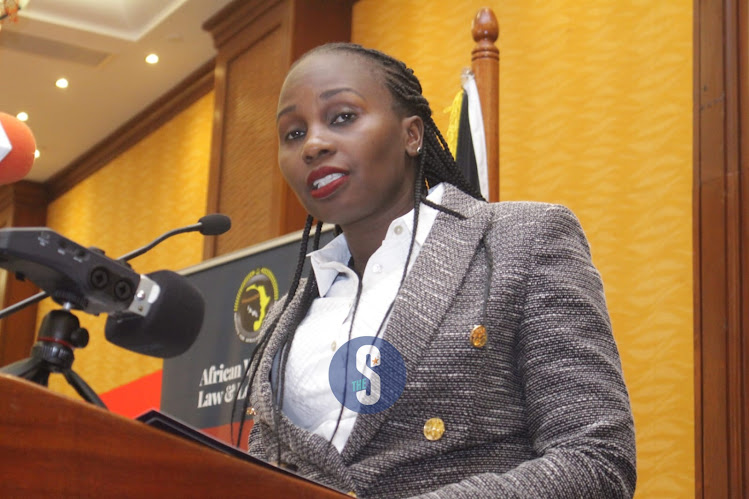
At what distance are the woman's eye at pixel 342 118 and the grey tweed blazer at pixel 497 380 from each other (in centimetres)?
26

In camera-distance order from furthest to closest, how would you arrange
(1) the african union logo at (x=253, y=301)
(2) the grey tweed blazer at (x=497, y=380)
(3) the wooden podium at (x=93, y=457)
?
(1) the african union logo at (x=253, y=301)
(2) the grey tweed blazer at (x=497, y=380)
(3) the wooden podium at (x=93, y=457)

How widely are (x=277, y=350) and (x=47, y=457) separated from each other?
0.89 m

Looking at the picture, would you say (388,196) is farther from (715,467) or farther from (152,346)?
(715,467)

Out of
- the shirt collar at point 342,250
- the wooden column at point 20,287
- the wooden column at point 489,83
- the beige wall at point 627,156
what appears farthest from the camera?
the wooden column at point 20,287

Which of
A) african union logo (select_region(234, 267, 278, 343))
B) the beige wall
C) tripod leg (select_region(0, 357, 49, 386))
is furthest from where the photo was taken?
the beige wall

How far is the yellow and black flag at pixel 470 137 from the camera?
3.04 meters

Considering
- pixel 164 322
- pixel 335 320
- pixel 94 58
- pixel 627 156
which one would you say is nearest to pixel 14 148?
pixel 164 322

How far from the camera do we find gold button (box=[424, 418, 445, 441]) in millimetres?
1288

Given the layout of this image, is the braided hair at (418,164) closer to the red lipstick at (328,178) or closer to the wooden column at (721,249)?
the red lipstick at (328,178)

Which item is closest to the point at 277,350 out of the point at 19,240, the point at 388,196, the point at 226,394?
the point at 388,196

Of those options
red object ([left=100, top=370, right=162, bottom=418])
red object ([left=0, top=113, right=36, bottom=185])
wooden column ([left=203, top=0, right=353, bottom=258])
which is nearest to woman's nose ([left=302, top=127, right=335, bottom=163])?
red object ([left=0, top=113, right=36, bottom=185])

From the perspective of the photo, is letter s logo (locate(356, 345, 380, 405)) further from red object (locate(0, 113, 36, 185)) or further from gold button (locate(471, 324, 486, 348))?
red object (locate(0, 113, 36, 185))

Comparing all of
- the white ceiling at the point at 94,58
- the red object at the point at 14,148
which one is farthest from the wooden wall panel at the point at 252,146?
the red object at the point at 14,148

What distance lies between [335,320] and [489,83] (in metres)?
1.85
